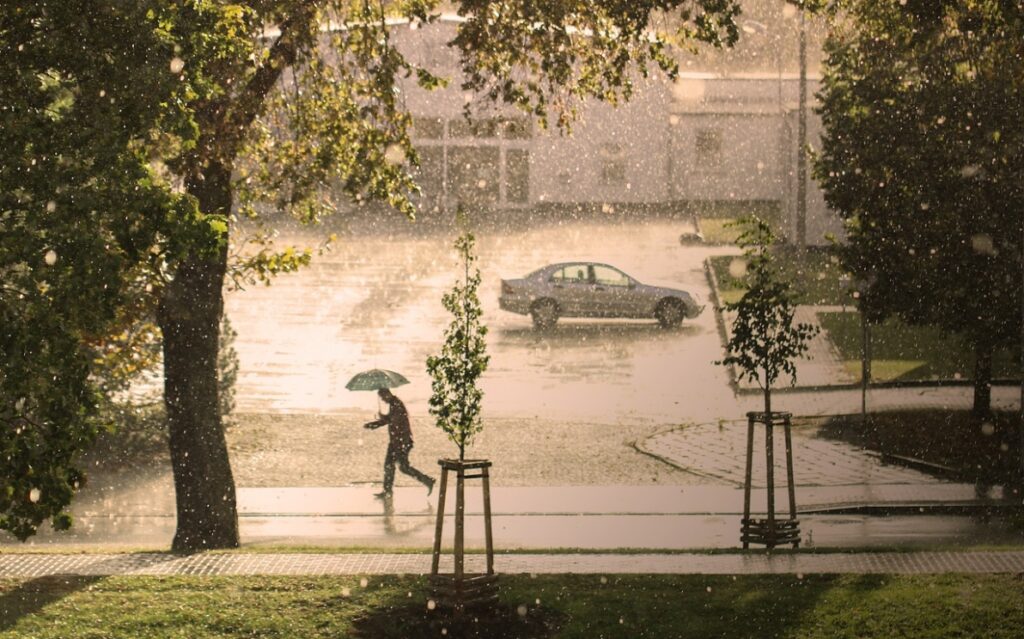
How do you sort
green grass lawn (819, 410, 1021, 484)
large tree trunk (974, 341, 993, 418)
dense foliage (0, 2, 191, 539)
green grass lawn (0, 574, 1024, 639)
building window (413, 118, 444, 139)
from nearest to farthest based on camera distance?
dense foliage (0, 2, 191, 539) < green grass lawn (0, 574, 1024, 639) < green grass lawn (819, 410, 1021, 484) < large tree trunk (974, 341, 993, 418) < building window (413, 118, 444, 139)

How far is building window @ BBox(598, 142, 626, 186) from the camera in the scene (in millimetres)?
59406

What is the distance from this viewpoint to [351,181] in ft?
56.7

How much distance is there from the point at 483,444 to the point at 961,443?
7710 mm

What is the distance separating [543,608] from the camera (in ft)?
41.2

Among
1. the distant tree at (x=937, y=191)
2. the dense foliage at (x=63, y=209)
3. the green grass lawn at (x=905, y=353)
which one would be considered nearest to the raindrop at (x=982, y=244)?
the distant tree at (x=937, y=191)

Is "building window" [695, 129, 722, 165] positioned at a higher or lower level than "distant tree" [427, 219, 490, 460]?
higher

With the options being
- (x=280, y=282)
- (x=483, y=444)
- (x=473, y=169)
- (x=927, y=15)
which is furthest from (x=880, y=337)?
(x=473, y=169)

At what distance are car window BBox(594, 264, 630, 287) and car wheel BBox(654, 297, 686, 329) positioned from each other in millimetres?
1010

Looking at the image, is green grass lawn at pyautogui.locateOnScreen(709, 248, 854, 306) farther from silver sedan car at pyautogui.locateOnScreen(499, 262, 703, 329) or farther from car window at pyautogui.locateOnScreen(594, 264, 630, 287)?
car window at pyautogui.locateOnScreen(594, 264, 630, 287)

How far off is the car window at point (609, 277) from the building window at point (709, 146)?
23.7 metres

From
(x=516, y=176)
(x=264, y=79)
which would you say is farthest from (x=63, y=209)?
(x=516, y=176)

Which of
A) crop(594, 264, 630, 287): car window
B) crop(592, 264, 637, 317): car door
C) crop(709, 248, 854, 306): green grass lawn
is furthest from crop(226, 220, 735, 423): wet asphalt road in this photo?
crop(594, 264, 630, 287): car window

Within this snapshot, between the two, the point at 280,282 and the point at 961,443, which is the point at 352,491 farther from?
the point at 280,282

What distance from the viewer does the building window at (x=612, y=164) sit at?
5941 centimetres
